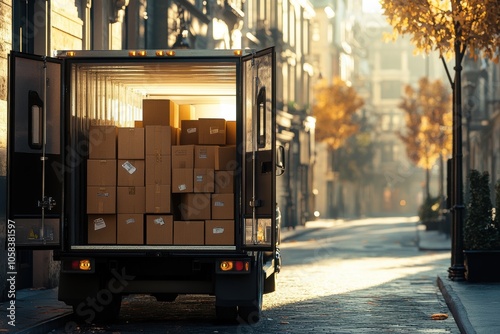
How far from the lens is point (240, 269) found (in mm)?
12789

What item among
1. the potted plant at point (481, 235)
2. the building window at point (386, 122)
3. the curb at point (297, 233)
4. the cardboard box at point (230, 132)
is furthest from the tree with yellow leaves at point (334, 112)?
the cardboard box at point (230, 132)

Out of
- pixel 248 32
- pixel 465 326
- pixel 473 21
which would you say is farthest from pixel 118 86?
pixel 248 32

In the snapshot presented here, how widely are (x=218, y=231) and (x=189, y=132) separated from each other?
138 centimetres

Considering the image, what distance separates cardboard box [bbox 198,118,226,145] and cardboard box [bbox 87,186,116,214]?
4.05 feet

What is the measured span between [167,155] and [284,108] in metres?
38.3

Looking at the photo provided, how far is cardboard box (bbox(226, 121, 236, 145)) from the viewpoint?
13.8m

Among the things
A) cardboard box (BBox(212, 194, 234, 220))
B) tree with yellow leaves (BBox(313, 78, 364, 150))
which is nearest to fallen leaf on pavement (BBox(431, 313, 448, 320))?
cardboard box (BBox(212, 194, 234, 220))

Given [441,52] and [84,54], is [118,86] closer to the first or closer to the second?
[84,54]

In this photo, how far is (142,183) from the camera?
13.3 meters

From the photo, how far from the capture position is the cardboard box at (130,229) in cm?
1323

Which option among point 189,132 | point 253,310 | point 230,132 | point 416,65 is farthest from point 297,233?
point 416,65

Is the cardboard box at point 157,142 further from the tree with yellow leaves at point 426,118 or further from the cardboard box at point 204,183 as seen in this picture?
the tree with yellow leaves at point 426,118

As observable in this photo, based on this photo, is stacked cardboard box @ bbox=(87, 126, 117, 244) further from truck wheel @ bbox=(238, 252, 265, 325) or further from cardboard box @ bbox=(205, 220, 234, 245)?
truck wheel @ bbox=(238, 252, 265, 325)

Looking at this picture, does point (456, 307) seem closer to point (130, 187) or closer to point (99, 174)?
point (130, 187)
